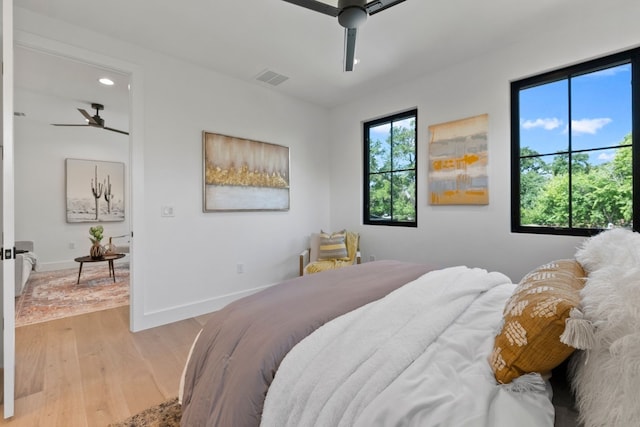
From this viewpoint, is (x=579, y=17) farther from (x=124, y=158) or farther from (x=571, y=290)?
(x=124, y=158)

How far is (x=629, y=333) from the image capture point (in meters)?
0.65

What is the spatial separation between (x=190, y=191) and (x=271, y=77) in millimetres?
1602

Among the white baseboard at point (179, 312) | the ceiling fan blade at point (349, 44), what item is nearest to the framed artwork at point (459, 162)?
the ceiling fan blade at point (349, 44)

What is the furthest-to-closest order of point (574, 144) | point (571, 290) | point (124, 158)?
point (124, 158) → point (574, 144) → point (571, 290)

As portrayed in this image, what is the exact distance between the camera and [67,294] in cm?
388

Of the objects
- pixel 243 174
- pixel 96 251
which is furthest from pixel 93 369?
pixel 96 251

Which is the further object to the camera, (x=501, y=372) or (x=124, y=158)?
(x=124, y=158)

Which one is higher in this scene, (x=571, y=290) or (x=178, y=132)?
(x=178, y=132)

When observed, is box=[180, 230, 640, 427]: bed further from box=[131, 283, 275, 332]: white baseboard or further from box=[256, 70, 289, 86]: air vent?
box=[256, 70, 289, 86]: air vent

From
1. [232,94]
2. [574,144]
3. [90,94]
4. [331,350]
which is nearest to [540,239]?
[574,144]

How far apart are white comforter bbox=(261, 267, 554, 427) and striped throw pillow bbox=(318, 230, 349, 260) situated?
7.78ft

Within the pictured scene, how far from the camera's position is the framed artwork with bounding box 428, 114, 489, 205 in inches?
115

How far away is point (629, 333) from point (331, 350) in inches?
29.7

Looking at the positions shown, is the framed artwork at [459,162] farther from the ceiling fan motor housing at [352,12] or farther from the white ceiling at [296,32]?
the ceiling fan motor housing at [352,12]
